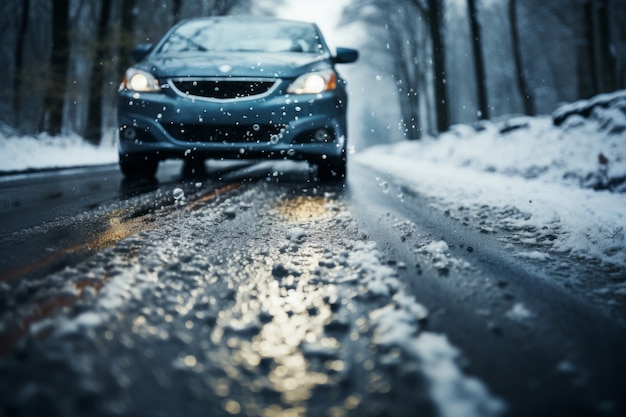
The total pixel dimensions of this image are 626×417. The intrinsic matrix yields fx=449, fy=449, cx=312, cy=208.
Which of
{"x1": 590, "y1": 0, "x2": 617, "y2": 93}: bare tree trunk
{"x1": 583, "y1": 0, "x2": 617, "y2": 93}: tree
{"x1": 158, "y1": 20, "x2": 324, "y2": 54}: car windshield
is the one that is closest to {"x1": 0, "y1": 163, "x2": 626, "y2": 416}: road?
{"x1": 158, "y1": 20, "x2": 324, "y2": 54}: car windshield

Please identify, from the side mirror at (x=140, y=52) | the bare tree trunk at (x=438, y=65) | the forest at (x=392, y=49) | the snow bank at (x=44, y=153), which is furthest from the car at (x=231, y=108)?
the bare tree trunk at (x=438, y=65)

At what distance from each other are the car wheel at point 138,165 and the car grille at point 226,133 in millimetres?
464

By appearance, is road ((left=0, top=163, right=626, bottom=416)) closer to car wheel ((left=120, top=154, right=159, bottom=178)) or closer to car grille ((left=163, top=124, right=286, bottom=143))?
car grille ((left=163, top=124, right=286, bottom=143))

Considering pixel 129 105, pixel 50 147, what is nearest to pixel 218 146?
pixel 129 105

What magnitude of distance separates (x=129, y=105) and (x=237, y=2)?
19.5 meters

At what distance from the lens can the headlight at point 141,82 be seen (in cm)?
410

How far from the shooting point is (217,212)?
291cm

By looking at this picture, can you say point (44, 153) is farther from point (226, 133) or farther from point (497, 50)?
point (497, 50)

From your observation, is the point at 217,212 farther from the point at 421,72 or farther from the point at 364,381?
the point at 421,72

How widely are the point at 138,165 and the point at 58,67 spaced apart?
901cm

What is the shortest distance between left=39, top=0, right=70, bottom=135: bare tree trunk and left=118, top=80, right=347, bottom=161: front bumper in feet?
29.1

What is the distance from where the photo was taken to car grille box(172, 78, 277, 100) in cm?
402

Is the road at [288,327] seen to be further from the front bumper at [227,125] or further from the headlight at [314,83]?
the headlight at [314,83]

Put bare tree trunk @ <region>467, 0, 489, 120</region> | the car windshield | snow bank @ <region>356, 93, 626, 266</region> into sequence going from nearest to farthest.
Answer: snow bank @ <region>356, 93, 626, 266</region> < the car windshield < bare tree trunk @ <region>467, 0, 489, 120</region>
